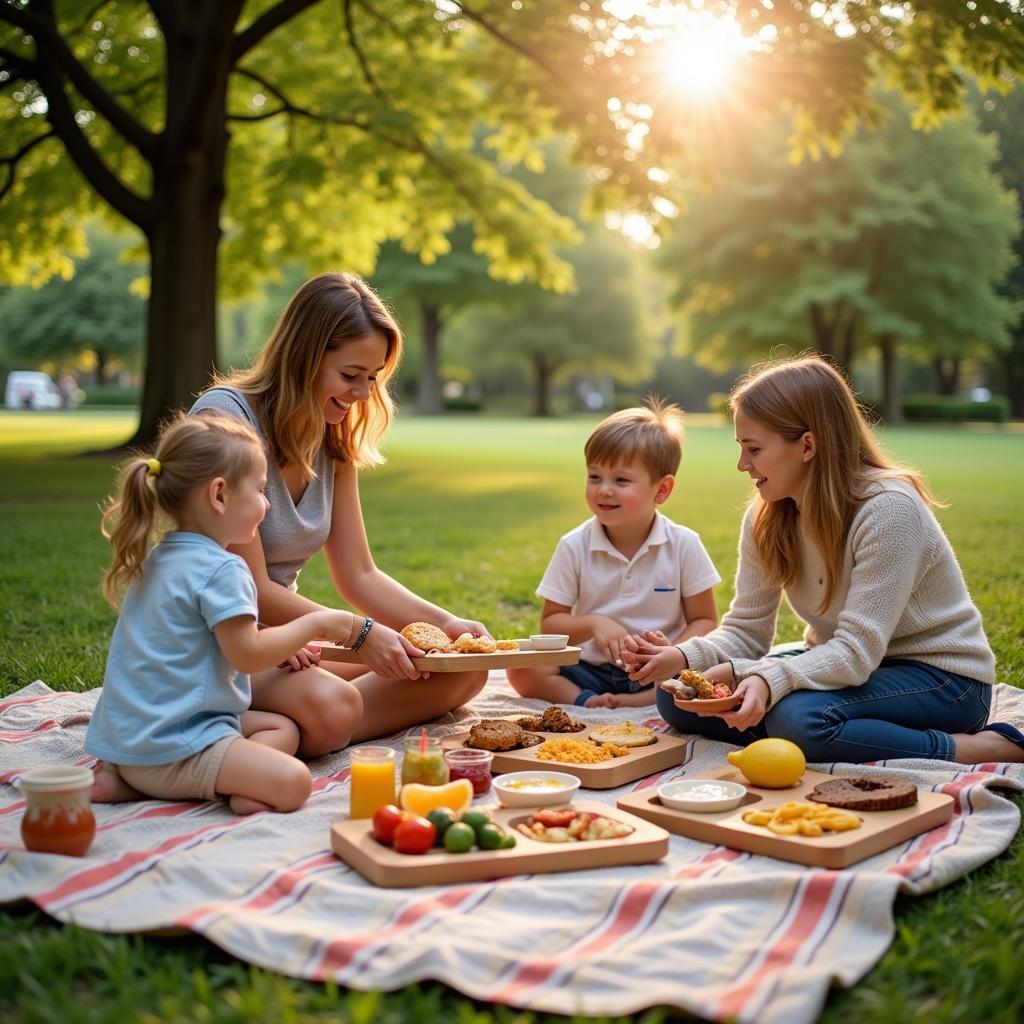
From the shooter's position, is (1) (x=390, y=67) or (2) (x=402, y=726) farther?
(1) (x=390, y=67)

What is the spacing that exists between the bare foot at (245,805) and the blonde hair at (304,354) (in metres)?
1.29

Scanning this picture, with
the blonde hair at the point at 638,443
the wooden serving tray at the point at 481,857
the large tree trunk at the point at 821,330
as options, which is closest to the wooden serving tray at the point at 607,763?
the wooden serving tray at the point at 481,857

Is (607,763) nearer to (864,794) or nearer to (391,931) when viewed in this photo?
(864,794)

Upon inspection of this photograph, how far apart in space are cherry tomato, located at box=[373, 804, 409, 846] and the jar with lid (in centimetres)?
32

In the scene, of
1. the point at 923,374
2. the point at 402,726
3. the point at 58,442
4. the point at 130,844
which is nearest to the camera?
the point at 130,844

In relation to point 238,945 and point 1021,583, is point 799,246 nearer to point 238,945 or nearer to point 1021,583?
point 1021,583

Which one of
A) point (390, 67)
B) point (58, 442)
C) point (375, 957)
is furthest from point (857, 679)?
point (58, 442)

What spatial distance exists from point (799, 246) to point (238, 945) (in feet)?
117

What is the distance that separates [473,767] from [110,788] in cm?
110

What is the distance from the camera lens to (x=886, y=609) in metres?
3.82

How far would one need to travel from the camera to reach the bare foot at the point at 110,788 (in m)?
3.43

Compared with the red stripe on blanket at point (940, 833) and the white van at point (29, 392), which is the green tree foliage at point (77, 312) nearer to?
the white van at point (29, 392)

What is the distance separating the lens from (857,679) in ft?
12.6

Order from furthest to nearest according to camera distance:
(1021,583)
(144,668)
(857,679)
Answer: (1021,583), (857,679), (144,668)
